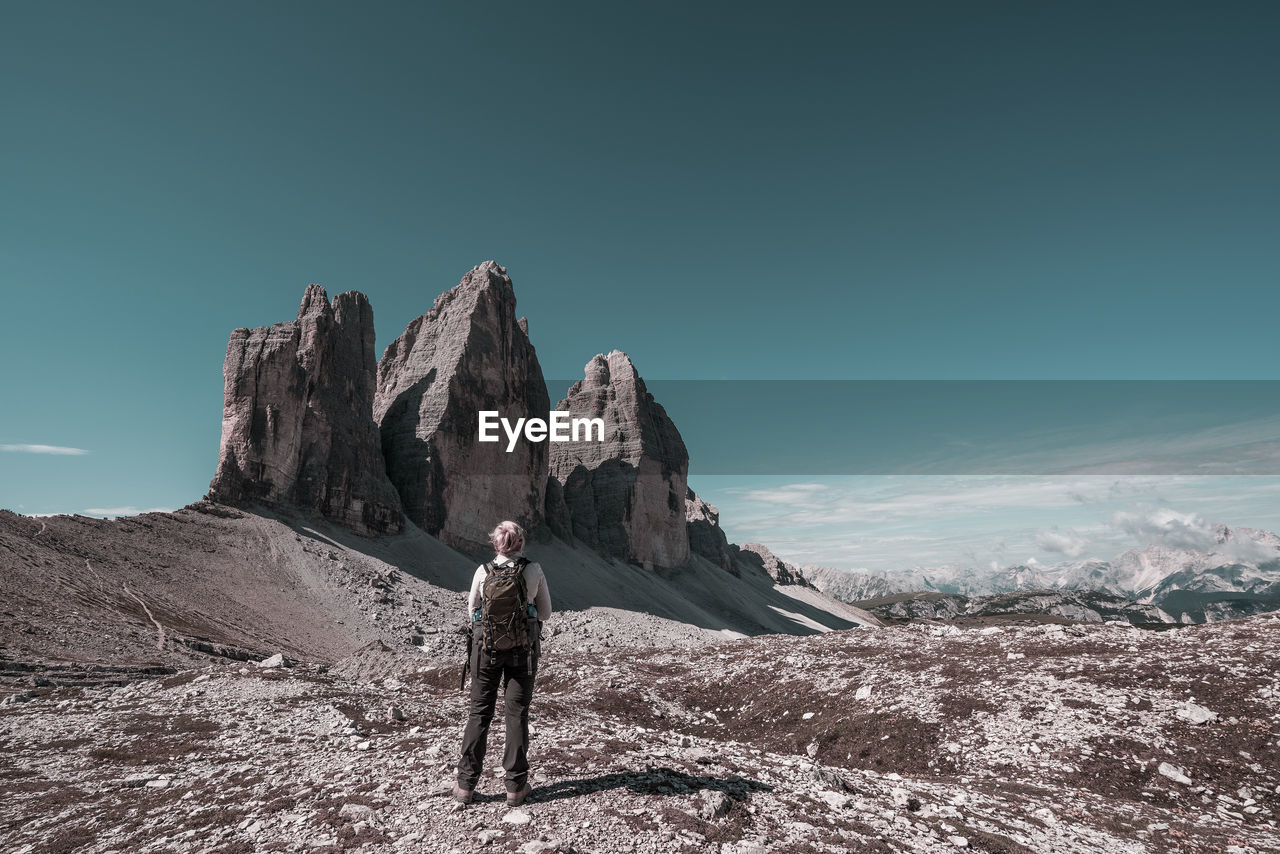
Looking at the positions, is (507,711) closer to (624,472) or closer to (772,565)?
(624,472)

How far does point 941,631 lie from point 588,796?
60.5ft

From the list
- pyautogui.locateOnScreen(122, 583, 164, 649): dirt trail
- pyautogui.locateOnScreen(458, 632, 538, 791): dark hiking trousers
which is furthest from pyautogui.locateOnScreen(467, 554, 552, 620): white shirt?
pyautogui.locateOnScreen(122, 583, 164, 649): dirt trail

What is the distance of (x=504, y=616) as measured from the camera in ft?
23.3

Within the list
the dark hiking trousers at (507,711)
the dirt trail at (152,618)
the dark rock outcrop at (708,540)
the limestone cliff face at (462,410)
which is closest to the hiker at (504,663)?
the dark hiking trousers at (507,711)

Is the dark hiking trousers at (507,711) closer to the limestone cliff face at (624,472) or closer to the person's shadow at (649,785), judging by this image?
the person's shadow at (649,785)

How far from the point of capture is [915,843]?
6.70 m

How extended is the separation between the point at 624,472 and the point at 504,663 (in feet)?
376

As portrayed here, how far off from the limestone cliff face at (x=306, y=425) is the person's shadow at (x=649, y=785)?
6376 cm

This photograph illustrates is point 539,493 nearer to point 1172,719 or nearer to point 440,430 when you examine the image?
point 440,430

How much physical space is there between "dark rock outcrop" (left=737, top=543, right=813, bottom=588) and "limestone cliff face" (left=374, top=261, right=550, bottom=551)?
10209 cm

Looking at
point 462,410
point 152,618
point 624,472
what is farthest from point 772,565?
point 152,618

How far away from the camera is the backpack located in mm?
7094

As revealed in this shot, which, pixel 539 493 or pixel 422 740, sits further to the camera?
pixel 539 493

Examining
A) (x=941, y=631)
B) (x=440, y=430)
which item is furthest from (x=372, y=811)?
(x=440, y=430)
